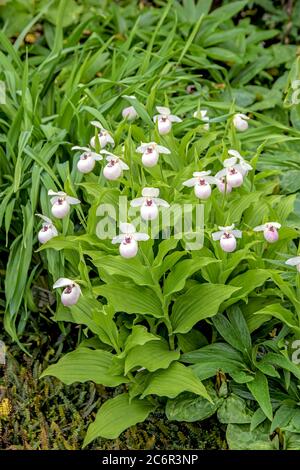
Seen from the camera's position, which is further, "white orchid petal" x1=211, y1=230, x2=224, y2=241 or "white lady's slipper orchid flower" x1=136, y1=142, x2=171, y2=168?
"white lady's slipper orchid flower" x1=136, y1=142, x2=171, y2=168

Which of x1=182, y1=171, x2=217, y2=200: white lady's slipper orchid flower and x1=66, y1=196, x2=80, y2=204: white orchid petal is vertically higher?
A: x1=182, y1=171, x2=217, y2=200: white lady's slipper orchid flower

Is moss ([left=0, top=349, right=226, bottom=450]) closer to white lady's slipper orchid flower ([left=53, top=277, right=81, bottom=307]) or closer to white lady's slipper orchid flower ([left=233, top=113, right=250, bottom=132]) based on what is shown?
white lady's slipper orchid flower ([left=53, top=277, right=81, bottom=307])

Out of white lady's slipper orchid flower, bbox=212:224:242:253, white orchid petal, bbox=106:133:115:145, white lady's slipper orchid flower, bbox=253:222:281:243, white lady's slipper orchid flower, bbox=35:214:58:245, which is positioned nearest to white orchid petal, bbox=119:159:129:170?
white orchid petal, bbox=106:133:115:145

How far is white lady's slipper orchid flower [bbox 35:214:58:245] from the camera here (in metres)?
2.61

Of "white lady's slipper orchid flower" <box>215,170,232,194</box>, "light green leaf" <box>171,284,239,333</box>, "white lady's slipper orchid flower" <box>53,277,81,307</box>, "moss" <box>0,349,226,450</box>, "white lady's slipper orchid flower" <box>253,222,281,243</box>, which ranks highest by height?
"white lady's slipper orchid flower" <box>215,170,232,194</box>

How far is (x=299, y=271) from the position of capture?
2.37 meters

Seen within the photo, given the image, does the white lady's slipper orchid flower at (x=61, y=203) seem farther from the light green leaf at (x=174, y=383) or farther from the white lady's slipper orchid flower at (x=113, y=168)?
the light green leaf at (x=174, y=383)

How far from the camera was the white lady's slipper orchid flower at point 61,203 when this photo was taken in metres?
2.58

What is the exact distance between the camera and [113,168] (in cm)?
259

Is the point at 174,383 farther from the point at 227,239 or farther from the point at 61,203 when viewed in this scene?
the point at 61,203

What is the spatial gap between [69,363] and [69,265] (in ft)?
1.33

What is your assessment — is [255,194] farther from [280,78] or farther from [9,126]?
[280,78]

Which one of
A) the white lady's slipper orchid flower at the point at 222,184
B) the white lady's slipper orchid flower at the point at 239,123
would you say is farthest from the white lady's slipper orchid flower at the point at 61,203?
the white lady's slipper orchid flower at the point at 239,123

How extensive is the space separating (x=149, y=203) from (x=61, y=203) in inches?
13.3
